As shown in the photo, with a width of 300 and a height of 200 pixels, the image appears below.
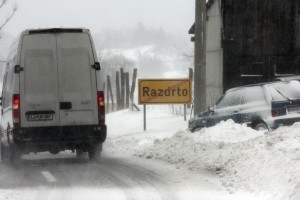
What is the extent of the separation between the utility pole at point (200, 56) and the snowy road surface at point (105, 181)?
387 centimetres

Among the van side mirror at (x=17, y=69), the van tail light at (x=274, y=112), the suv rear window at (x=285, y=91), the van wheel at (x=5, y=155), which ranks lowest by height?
the van wheel at (x=5, y=155)

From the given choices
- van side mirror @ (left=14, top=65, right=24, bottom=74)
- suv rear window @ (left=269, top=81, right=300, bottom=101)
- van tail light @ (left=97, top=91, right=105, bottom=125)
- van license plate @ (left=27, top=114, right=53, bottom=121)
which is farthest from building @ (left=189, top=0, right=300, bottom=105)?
van side mirror @ (left=14, top=65, right=24, bottom=74)

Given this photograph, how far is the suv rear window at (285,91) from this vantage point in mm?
14789

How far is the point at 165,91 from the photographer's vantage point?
20.4 metres

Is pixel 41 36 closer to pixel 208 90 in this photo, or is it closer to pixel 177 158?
pixel 177 158

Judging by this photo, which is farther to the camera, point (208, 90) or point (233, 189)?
point (208, 90)

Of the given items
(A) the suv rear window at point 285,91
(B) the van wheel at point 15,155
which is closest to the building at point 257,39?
(A) the suv rear window at point 285,91

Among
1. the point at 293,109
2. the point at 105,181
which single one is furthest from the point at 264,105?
the point at 105,181

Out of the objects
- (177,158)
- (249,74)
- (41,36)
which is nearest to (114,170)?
(177,158)

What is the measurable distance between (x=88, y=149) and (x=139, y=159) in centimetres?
118

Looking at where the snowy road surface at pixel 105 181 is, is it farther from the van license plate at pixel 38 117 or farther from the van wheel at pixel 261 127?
the van wheel at pixel 261 127

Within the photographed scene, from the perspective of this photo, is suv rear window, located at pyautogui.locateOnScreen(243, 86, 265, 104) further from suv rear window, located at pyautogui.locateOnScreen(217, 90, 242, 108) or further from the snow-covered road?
the snow-covered road

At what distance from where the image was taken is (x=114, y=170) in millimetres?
12164

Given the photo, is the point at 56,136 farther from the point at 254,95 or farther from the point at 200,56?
the point at 200,56
